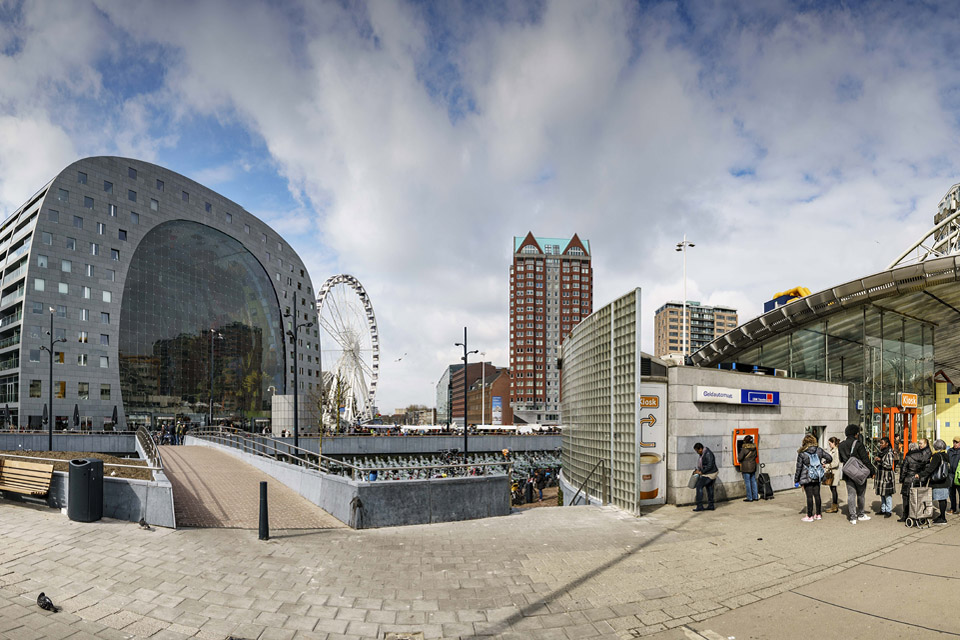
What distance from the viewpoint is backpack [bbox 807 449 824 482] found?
33.8 feet

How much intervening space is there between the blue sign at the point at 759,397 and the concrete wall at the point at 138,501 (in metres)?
13.9

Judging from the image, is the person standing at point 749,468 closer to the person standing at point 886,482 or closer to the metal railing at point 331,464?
the person standing at point 886,482

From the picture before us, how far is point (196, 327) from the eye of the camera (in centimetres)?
7494

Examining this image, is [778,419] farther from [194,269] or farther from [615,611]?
[194,269]

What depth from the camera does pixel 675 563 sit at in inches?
305

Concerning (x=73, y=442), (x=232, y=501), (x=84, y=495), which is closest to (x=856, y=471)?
(x=232, y=501)

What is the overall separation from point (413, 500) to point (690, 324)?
184103mm

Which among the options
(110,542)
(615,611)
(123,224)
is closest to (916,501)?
(615,611)

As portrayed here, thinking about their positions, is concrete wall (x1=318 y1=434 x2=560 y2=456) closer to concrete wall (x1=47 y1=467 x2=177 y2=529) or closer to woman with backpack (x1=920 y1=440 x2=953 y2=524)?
concrete wall (x1=47 y1=467 x2=177 y2=529)

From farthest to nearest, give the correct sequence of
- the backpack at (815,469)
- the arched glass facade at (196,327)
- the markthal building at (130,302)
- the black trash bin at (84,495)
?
the arched glass facade at (196,327) < the markthal building at (130,302) < the backpack at (815,469) < the black trash bin at (84,495)

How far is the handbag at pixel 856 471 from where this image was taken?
10.1m

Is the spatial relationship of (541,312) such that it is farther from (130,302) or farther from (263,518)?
(263,518)

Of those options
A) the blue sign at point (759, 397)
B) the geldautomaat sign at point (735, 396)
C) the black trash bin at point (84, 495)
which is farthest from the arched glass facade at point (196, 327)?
the blue sign at point (759, 397)

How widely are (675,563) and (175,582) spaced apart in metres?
7.13
